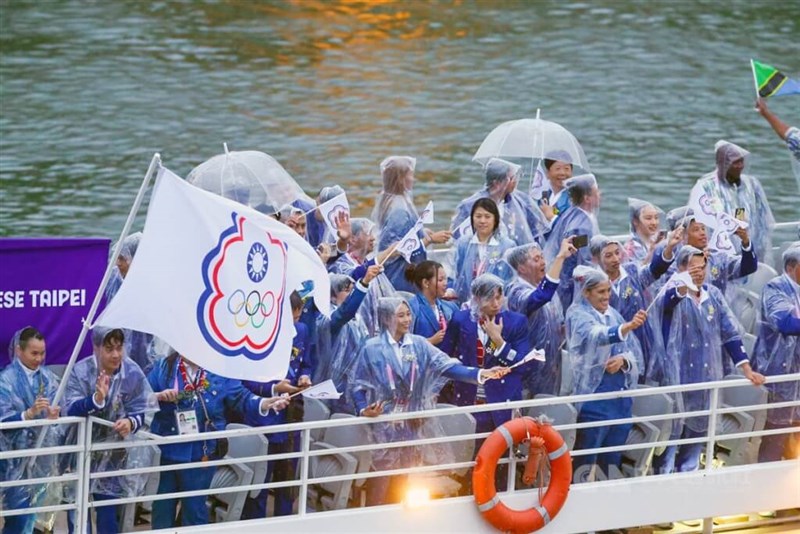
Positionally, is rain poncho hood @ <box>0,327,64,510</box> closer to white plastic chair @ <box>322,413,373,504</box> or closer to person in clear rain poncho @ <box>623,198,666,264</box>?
white plastic chair @ <box>322,413,373,504</box>

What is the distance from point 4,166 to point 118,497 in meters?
16.6

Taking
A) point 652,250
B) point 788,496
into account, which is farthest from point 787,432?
point 652,250

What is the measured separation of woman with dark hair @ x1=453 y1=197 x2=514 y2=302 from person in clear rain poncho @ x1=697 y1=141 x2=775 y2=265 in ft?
5.97

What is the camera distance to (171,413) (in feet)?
31.4

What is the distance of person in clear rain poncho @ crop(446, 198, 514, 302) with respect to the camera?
37.5 ft

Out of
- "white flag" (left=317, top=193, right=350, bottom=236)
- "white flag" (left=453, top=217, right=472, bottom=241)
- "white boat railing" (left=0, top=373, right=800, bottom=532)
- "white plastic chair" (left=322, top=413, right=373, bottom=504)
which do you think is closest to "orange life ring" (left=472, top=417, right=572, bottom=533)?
A: "white boat railing" (left=0, top=373, right=800, bottom=532)

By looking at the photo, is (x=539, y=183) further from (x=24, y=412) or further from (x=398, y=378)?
(x=24, y=412)

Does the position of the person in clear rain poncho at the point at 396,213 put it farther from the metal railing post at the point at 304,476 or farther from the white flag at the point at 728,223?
the metal railing post at the point at 304,476

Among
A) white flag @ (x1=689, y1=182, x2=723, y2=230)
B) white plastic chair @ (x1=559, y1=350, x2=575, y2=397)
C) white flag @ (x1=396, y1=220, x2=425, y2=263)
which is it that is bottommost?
white plastic chair @ (x1=559, y1=350, x2=575, y2=397)

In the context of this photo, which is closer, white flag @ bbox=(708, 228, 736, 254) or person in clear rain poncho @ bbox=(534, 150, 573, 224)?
white flag @ bbox=(708, 228, 736, 254)

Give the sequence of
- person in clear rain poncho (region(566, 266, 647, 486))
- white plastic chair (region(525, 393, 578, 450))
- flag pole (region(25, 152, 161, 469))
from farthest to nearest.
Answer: white plastic chair (region(525, 393, 578, 450)) < person in clear rain poncho (region(566, 266, 647, 486)) < flag pole (region(25, 152, 161, 469))

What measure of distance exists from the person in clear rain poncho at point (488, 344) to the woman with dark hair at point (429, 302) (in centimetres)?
19

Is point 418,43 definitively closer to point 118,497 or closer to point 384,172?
point 384,172

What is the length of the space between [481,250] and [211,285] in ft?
9.49
